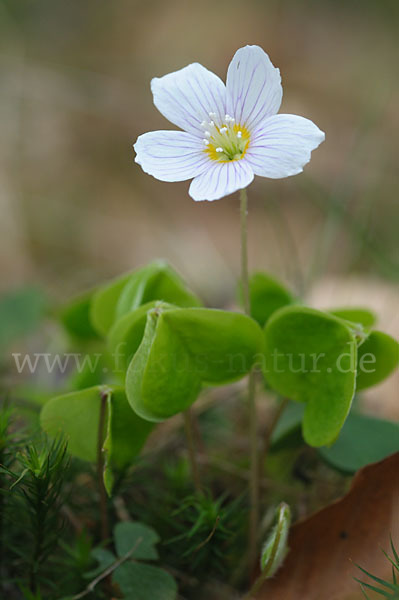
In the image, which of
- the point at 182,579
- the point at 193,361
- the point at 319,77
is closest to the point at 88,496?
the point at 182,579

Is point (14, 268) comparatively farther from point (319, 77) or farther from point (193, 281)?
point (319, 77)

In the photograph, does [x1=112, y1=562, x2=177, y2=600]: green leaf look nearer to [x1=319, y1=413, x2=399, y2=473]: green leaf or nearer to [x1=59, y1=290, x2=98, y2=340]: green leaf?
[x1=319, y1=413, x2=399, y2=473]: green leaf

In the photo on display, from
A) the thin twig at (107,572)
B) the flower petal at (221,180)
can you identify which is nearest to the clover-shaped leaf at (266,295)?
the flower petal at (221,180)

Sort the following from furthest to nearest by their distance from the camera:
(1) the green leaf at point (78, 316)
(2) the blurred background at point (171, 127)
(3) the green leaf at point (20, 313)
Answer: (2) the blurred background at point (171, 127) < (3) the green leaf at point (20, 313) < (1) the green leaf at point (78, 316)

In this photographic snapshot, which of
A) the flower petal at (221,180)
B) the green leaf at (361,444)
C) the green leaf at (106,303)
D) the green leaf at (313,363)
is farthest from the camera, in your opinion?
the green leaf at (106,303)

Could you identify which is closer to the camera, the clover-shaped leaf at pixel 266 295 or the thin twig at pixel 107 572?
the thin twig at pixel 107 572

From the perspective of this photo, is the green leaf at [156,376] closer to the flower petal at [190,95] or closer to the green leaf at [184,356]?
the green leaf at [184,356]
